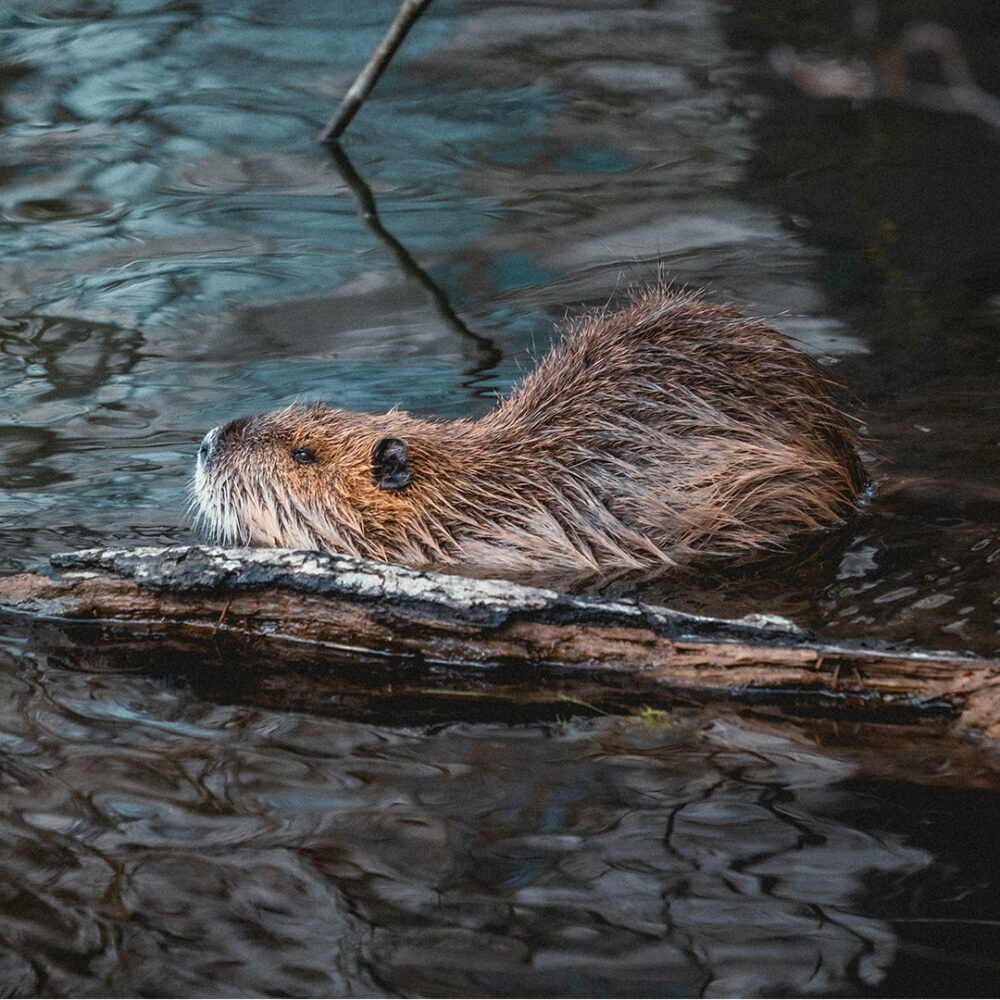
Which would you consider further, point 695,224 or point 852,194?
point 852,194

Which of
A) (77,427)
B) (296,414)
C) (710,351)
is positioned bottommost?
(77,427)

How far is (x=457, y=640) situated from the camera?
2.82 m

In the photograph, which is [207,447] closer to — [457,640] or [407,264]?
[457,640]

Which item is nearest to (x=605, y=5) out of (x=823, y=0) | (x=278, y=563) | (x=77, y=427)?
(x=823, y=0)

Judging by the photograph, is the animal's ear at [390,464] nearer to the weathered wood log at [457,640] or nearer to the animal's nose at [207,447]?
the animal's nose at [207,447]

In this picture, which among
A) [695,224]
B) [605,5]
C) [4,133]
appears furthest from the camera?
[605,5]

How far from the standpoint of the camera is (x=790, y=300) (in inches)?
216

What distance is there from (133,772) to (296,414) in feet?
5.00

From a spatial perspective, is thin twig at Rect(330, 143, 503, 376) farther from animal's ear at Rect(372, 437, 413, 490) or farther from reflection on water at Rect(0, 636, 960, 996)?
reflection on water at Rect(0, 636, 960, 996)

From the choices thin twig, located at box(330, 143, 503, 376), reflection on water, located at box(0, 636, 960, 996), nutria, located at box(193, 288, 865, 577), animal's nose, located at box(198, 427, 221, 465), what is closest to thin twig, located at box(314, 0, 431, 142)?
thin twig, located at box(330, 143, 503, 376)

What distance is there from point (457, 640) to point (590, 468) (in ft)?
2.92

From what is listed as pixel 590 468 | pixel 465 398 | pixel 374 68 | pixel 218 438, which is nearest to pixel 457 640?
pixel 590 468

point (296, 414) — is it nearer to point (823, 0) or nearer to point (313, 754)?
point (313, 754)

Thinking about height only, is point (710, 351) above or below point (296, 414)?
above
